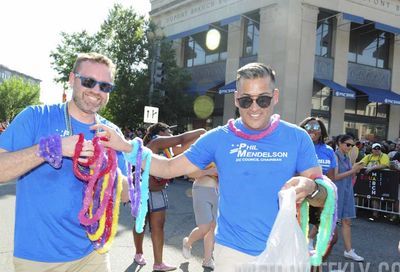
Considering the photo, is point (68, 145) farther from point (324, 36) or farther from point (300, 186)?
point (324, 36)

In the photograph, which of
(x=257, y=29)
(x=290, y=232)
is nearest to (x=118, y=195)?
(x=290, y=232)

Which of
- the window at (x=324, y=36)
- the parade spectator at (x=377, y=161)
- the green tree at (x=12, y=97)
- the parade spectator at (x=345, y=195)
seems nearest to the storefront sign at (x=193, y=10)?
the window at (x=324, y=36)

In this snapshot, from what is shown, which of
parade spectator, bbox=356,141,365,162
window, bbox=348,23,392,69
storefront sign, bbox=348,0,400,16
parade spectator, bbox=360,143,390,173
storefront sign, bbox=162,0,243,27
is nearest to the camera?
parade spectator, bbox=360,143,390,173

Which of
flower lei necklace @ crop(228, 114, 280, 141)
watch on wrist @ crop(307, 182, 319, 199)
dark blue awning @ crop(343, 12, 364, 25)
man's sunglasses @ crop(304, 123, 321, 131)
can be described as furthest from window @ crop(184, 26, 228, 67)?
watch on wrist @ crop(307, 182, 319, 199)

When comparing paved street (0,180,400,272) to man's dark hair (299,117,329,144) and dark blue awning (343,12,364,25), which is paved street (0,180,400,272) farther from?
dark blue awning (343,12,364,25)

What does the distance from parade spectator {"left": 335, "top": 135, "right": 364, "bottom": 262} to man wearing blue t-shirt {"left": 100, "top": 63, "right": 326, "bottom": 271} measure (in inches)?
144

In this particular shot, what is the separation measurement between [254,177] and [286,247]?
1.70ft

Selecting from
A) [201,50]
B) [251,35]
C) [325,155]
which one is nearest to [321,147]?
[325,155]

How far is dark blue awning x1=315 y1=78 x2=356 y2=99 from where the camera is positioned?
704 inches

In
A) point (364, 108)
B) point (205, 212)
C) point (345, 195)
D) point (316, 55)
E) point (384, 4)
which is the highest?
point (384, 4)

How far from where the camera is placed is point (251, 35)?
2105 cm

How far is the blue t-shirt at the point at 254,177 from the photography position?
253 cm

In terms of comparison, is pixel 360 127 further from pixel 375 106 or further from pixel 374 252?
pixel 374 252

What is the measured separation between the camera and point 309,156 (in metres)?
2.63
